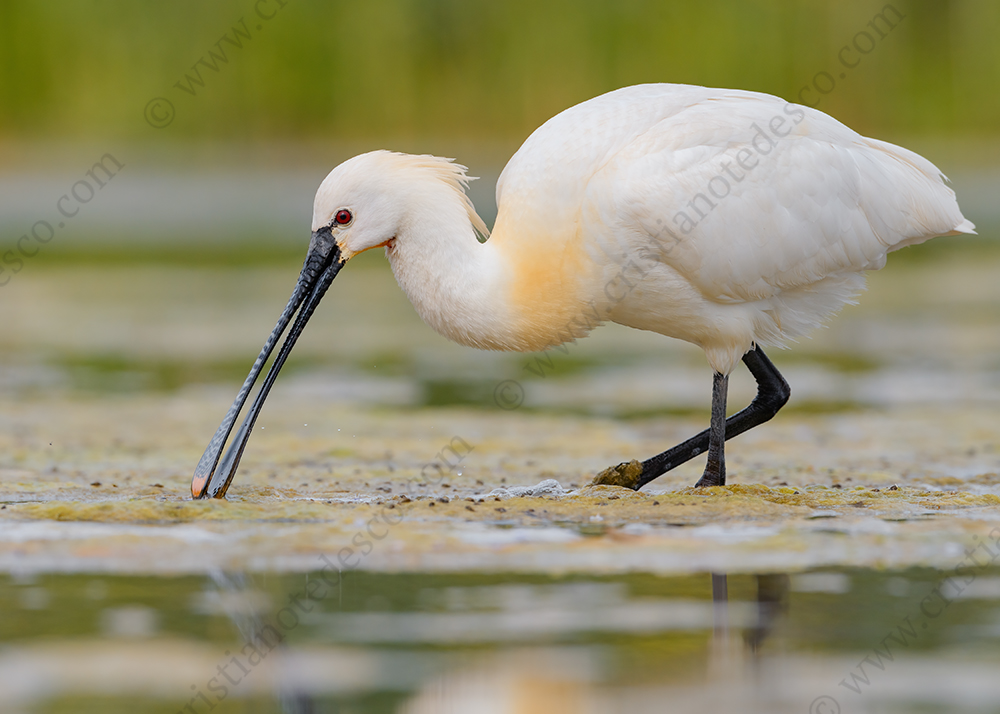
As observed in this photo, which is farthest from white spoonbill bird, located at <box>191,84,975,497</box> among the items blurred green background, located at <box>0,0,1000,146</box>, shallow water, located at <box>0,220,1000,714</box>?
blurred green background, located at <box>0,0,1000,146</box>

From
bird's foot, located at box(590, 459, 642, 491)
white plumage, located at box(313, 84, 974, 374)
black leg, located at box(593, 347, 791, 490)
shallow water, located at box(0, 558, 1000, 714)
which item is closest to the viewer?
shallow water, located at box(0, 558, 1000, 714)

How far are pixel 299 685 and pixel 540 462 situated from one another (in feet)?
15.5

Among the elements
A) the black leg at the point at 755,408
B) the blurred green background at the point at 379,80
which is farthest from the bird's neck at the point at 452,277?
the blurred green background at the point at 379,80

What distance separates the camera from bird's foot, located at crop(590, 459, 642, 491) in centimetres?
806

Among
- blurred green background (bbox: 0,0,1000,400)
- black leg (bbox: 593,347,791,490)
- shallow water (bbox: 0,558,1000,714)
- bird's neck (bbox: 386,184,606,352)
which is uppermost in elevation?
blurred green background (bbox: 0,0,1000,400)

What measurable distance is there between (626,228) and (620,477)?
1.49 meters

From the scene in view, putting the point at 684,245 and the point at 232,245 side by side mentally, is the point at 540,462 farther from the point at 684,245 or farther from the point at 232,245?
the point at 232,245

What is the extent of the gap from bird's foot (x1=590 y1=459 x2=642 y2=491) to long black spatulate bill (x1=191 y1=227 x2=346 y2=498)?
171 cm

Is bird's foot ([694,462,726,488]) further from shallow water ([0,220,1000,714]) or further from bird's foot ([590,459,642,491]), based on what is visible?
bird's foot ([590,459,642,491])

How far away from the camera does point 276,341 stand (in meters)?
7.64

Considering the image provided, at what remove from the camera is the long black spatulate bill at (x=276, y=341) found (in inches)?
297

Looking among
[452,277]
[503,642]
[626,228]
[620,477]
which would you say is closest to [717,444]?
[620,477]

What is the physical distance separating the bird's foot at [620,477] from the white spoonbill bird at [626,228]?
0.43 metres

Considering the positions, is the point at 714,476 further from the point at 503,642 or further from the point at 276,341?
the point at 503,642
